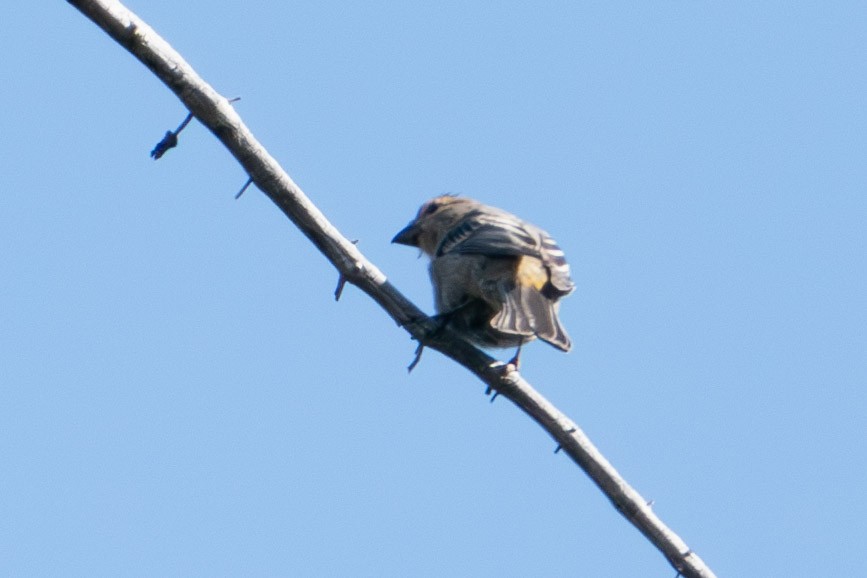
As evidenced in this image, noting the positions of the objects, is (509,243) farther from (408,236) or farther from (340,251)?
(340,251)

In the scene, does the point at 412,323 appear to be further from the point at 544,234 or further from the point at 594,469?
the point at 544,234

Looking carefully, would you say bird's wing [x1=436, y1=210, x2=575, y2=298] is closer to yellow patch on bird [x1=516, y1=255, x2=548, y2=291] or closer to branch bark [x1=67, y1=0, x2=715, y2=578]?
yellow patch on bird [x1=516, y1=255, x2=548, y2=291]

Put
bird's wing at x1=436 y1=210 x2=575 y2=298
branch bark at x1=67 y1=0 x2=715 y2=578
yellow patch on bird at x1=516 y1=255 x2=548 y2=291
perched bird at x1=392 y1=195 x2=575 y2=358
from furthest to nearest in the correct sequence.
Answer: bird's wing at x1=436 y1=210 x2=575 y2=298
yellow patch on bird at x1=516 y1=255 x2=548 y2=291
perched bird at x1=392 y1=195 x2=575 y2=358
branch bark at x1=67 y1=0 x2=715 y2=578

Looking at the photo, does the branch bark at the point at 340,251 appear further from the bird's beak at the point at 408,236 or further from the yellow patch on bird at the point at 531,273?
the bird's beak at the point at 408,236

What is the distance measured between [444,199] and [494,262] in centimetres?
229

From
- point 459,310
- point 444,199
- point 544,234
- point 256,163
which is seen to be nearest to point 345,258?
point 256,163

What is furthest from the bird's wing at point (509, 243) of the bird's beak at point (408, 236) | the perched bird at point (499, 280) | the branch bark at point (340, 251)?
the branch bark at point (340, 251)

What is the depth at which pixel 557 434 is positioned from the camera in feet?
18.6

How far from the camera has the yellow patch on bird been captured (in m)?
8.09

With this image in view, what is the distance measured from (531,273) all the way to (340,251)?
274 centimetres

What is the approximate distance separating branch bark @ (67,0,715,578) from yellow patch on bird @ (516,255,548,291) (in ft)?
5.33

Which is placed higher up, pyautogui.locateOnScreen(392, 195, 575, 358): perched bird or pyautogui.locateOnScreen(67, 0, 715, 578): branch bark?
pyautogui.locateOnScreen(392, 195, 575, 358): perched bird

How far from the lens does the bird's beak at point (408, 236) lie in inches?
396

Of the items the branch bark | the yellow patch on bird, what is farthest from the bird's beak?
the branch bark
